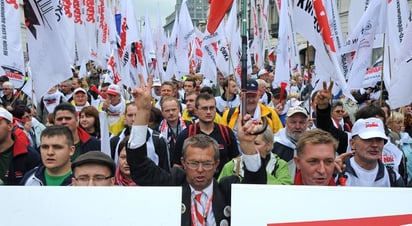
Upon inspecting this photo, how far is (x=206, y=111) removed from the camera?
5586 millimetres

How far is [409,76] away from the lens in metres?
Result: 4.97

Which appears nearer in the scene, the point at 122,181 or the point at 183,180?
the point at 183,180

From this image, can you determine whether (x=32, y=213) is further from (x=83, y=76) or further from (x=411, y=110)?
(x=83, y=76)

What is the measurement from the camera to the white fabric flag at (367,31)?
24.1ft

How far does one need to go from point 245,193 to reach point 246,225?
0.43ft

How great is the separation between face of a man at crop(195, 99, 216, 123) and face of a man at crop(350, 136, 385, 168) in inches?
70.4

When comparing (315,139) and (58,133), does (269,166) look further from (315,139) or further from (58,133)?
(58,133)

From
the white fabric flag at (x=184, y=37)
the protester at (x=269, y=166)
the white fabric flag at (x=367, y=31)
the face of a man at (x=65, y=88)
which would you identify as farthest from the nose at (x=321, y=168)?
the white fabric flag at (x=184, y=37)

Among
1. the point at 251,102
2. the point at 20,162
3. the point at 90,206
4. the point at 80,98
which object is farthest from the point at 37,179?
the point at 80,98

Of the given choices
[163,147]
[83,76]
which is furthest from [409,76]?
[83,76]

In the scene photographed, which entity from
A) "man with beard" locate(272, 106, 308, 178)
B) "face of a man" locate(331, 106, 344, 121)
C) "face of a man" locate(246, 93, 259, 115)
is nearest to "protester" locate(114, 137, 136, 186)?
"man with beard" locate(272, 106, 308, 178)

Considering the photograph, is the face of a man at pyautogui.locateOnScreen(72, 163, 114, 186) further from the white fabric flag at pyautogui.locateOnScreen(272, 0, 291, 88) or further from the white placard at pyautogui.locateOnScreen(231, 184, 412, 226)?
the white fabric flag at pyautogui.locateOnScreen(272, 0, 291, 88)

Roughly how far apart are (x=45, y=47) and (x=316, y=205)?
13.0ft

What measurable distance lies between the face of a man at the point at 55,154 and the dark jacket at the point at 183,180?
0.69 meters
